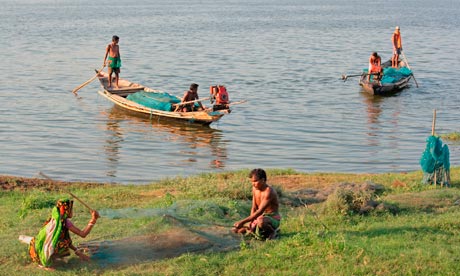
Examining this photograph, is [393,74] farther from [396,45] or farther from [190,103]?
[190,103]

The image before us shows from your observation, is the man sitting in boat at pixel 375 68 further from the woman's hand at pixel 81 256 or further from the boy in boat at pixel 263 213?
the woman's hand at pixel 81 256

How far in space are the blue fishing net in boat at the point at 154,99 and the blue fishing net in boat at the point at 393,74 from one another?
8576 millimetres

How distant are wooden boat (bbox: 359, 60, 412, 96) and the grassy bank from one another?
44.3ft

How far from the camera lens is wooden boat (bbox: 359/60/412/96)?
25062mm

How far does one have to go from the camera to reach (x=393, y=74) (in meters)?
26.2

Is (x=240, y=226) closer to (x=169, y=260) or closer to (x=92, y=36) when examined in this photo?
(x=169, y=260)

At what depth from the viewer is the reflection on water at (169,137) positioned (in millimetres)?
17203

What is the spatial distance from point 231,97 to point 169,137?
617cm

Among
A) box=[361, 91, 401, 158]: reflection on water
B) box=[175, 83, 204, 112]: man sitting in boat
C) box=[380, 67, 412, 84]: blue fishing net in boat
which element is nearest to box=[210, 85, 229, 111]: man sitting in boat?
box=[175, 83, 204, 112]: man sitting in boat

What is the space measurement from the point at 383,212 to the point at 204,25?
44583 mm

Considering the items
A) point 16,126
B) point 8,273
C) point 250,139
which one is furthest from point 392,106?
point 8,273

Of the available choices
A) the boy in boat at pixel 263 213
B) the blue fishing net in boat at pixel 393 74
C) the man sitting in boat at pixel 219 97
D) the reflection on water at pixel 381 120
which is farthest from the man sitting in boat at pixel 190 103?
the boy in boat at pixel 263 213

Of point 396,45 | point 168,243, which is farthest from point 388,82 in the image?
point 168,243

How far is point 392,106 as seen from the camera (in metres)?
24.1
